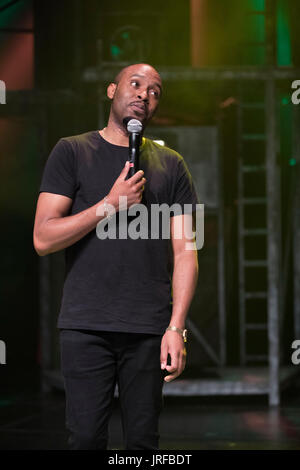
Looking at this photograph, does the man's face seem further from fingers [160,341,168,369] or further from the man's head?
fingers [160,341,168,369]

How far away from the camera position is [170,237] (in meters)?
2.45

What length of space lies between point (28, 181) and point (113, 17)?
2.16 meters

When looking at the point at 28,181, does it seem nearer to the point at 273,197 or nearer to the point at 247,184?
the point at 247,184

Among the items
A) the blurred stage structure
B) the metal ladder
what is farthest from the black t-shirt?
the metal ladder

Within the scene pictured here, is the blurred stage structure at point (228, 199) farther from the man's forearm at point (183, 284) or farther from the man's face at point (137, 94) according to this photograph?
the man's forearm at point (183, 284)

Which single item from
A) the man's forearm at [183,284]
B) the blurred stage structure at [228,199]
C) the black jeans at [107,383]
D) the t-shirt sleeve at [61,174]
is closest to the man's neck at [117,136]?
the t-shirt sleeve at [61,174]

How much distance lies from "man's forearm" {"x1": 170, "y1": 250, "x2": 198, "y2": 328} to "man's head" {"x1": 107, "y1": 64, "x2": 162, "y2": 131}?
0.48 meters

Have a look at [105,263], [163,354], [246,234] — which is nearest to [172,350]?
[163,354]

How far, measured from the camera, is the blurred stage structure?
20.9 feet

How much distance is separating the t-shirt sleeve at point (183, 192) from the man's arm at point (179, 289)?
3 centimetres

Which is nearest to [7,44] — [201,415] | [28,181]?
[28,181]

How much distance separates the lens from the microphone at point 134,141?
220cm

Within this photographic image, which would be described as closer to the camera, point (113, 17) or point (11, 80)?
point (113, 17)

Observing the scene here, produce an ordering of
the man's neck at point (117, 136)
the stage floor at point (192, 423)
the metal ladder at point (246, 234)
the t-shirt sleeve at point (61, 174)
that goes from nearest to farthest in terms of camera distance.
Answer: the t-shirt sleeve at point (61, 174) → the man's neck at point (117, 136) → the stage floor at point (192, 423) → the metal ladder at point (246, 234)
